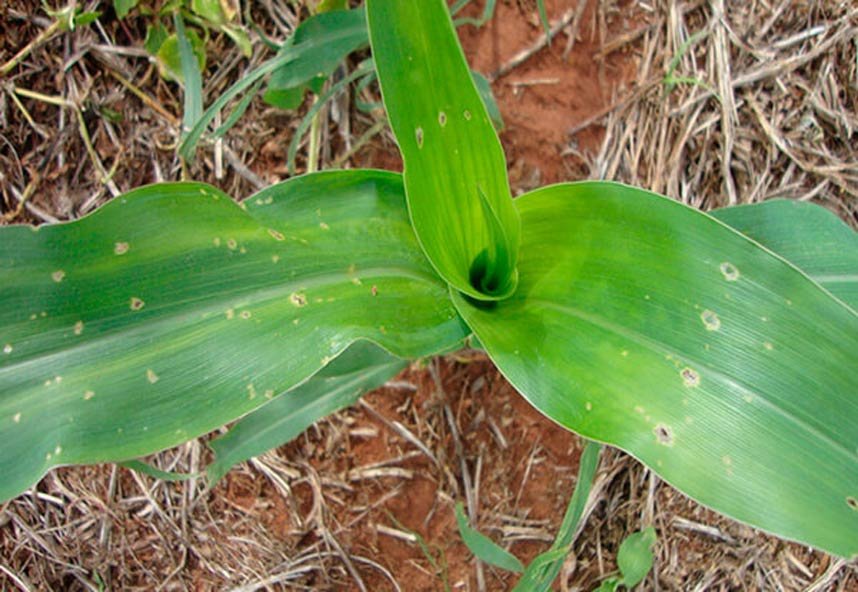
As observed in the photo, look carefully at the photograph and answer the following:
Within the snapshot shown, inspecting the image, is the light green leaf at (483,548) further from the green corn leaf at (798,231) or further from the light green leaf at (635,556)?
the green corn leaf at (798,231)

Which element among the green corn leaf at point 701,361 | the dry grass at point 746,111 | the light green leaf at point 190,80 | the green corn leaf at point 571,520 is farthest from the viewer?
the dry grass at point 746,111

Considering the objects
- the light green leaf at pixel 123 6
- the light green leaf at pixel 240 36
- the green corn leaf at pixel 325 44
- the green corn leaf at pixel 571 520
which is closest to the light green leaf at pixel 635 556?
the green corn leaf at pixel 571 520

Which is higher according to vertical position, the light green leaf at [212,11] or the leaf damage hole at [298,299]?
the light green leaf at [212,11]

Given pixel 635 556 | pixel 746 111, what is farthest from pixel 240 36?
pixel 635 556

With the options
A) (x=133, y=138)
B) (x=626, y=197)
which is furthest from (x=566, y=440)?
(x=133, y=138)

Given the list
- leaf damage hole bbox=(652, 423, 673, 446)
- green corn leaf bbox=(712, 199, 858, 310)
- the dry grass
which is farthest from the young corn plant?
the dry grass

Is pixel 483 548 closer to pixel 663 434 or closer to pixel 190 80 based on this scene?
pixel 663 434

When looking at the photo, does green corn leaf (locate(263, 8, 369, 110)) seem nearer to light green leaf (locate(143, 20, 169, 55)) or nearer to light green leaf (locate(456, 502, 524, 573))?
light green leaf (locate(143, 20, 169, 55))

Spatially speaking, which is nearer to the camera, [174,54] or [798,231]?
[798,231]
